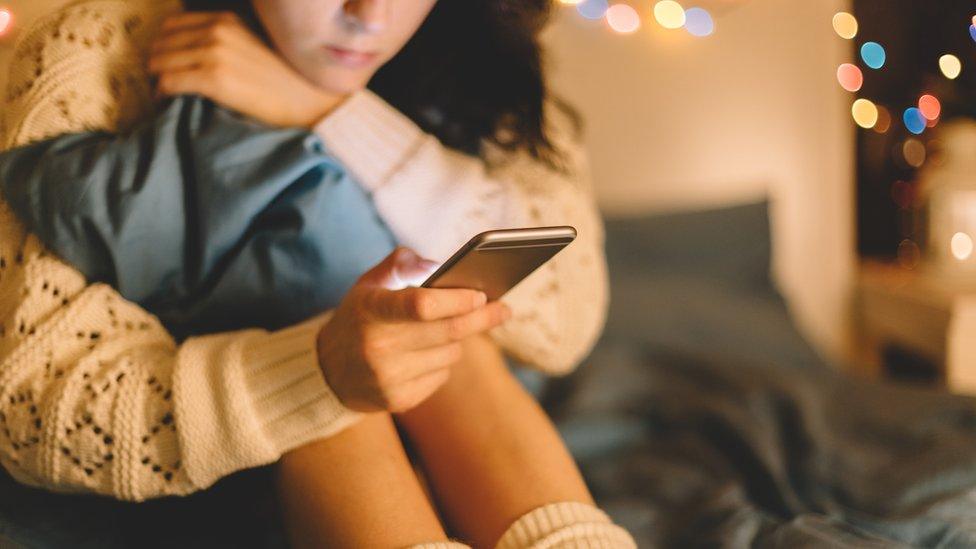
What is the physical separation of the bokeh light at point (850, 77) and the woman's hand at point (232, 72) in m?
1.58

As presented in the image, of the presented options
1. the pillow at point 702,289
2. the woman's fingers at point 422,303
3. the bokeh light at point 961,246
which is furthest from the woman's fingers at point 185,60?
the bokeh light at point 961,246

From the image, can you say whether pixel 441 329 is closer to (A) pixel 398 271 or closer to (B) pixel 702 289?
(A) pixel 398 271

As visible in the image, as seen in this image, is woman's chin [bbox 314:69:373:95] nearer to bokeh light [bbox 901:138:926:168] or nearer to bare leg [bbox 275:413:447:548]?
bare leg [bbox 275:413:447:548]

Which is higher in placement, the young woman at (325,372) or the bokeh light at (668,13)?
the bokeh light at (668,13)

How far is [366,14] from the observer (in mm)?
599

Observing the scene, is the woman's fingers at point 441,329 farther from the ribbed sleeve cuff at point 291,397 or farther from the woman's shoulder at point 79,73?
the woman's shoulder at point 79,73

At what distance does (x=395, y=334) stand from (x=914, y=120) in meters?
1.80

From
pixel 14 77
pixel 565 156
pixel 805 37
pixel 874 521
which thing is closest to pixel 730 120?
pixel 805 37

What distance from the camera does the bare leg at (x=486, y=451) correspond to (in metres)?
0.56

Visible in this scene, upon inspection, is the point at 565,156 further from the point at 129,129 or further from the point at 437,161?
the point at 129,129

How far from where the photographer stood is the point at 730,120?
1805 mm

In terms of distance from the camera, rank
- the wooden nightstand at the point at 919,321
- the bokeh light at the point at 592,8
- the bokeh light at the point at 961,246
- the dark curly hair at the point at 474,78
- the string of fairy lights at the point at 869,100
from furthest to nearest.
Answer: the string of fairy lights at the point at 869,100 < the bokeh light at the point at 592,8 < the bokeh light at the point at 961,246 < the wooden nightstand at the point at 919,321 < the dark curly hair at the point at 474,78

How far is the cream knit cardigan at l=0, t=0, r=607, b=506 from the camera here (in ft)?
1.64

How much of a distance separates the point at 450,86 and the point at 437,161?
0.15m
